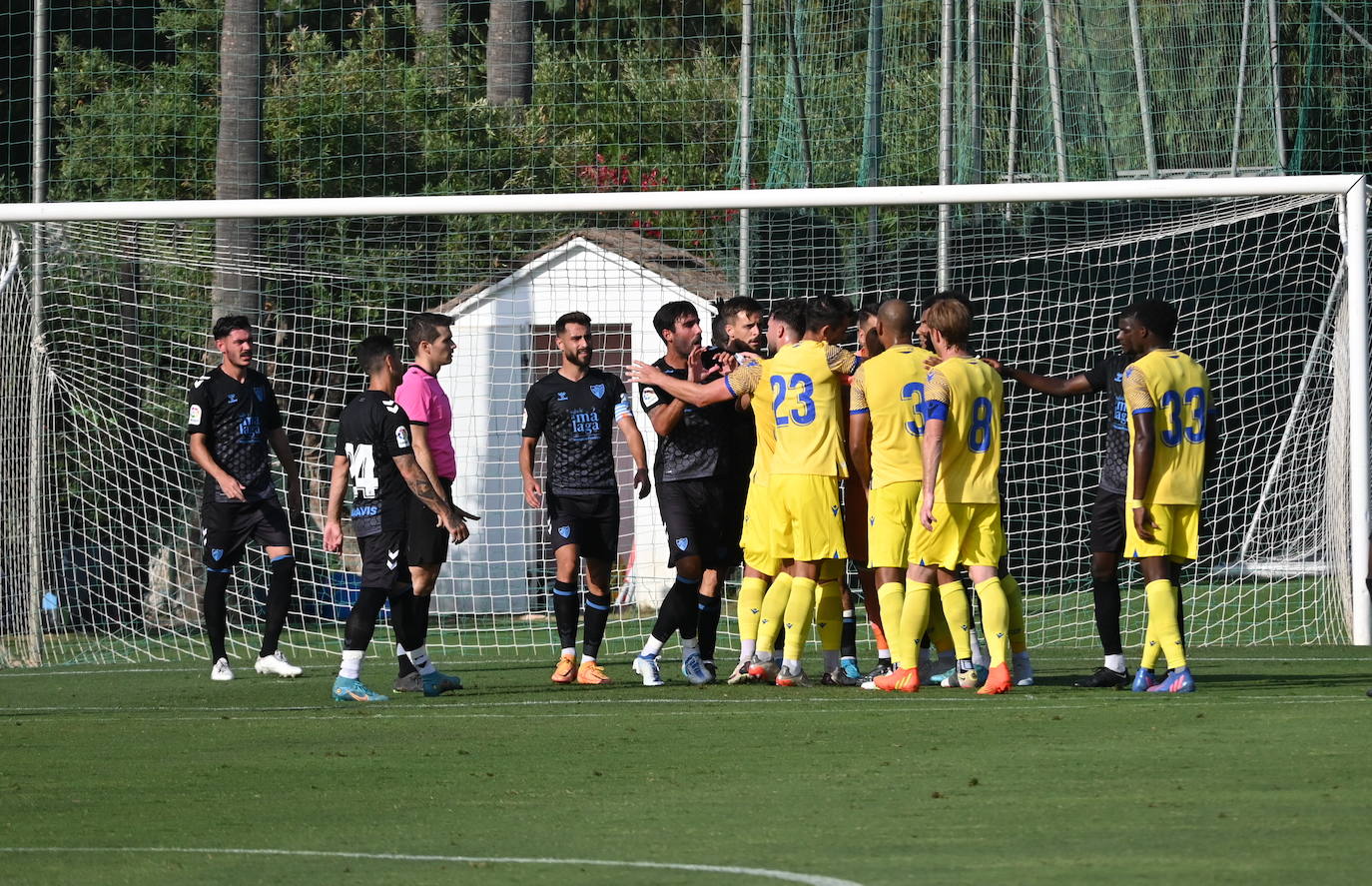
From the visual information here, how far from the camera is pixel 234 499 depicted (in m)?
11.1

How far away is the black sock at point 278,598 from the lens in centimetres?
1105

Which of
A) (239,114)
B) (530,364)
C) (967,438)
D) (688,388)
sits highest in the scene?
(239,114)

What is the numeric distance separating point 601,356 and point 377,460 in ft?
24.2

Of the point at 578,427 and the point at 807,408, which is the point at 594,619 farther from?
the point at 807,408

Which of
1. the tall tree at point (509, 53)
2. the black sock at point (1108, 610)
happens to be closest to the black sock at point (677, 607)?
the black sock at point (1108, 610)

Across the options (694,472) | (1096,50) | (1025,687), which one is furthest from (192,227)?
(1025,687)

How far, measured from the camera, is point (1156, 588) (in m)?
8.81

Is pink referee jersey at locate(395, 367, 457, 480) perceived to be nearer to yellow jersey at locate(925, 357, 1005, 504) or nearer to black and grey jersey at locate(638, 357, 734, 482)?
black and grey jersey at locate(638, 357, 734, 482)

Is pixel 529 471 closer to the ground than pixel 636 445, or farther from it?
closer to the ground

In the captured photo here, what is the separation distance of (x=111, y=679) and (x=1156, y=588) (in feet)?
21.5

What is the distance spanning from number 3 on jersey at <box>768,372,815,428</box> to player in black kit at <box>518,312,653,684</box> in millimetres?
932

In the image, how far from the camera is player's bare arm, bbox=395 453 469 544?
9.43 m

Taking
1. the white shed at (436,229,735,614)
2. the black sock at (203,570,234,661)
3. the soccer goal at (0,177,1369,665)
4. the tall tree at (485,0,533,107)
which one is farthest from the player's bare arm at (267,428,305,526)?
the tall tree at (485,0,533,107)

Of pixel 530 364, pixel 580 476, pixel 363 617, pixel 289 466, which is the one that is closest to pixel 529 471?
pixel 580 476
